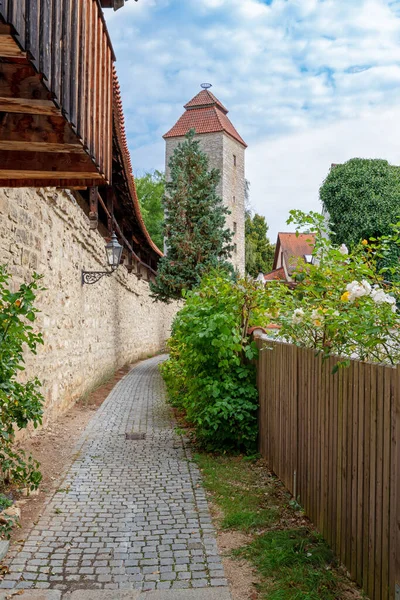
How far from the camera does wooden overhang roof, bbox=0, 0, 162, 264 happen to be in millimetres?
2535

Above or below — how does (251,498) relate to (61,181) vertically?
below

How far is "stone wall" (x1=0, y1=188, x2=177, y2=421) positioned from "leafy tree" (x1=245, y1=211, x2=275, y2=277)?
28.9m

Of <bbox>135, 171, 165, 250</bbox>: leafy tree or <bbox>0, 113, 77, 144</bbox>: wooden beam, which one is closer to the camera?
<bbox>0, 113, 77, 144</bbox>: wooden beam

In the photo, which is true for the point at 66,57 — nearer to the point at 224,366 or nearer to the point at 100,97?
the point at 100,97

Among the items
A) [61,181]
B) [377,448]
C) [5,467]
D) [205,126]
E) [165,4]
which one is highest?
[205,126]

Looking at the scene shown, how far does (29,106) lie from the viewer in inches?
121

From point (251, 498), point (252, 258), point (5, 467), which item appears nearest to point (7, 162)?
point (5, 467)

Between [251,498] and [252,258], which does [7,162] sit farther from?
[252,258]

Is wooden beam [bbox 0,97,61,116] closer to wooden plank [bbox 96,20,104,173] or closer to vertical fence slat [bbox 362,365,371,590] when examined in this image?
wooden plank [bbox 96,20,104,173]

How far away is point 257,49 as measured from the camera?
21.9 feet

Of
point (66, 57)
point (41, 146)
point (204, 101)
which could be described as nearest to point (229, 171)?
point (204, 101)

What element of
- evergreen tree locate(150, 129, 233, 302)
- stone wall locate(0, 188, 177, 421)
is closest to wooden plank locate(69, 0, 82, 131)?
stone wall locate(0, 188, 177, 421)

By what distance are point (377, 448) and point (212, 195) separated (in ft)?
55.0

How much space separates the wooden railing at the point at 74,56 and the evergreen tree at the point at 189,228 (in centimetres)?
1319
